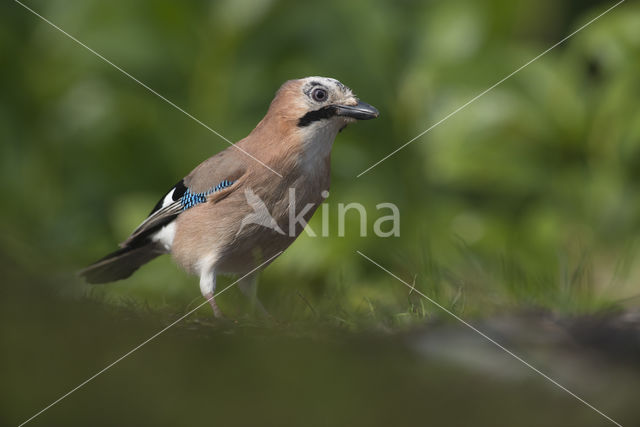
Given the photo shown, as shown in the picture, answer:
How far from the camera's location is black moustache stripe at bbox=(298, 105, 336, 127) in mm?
1612

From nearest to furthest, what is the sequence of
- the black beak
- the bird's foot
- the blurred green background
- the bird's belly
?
the bird's foot, the black beak, the bird's belly, the blurred green background

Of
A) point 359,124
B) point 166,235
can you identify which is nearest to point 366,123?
point 359,124

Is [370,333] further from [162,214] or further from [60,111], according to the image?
[60,111]

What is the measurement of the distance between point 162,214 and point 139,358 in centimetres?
109

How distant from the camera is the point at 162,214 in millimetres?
1837

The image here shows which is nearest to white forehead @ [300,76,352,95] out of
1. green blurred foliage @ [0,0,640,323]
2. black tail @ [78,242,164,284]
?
black tail @ [78,242,164,284]

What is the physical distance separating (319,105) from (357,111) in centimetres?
9

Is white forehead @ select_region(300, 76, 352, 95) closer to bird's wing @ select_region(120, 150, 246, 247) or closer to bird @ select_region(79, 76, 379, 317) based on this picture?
bird @ select_region(79, 76, 379, 317)

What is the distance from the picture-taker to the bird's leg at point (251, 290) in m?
1.41

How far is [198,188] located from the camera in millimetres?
1793

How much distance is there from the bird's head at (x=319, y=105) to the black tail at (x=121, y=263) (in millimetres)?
494

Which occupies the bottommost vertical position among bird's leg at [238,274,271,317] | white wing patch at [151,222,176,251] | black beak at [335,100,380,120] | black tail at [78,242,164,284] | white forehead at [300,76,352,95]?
bird's leg at [238,274,271,317]

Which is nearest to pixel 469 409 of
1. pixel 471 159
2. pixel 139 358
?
pixel 139 358

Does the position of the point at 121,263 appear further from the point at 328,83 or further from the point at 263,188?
the point at 328,83
